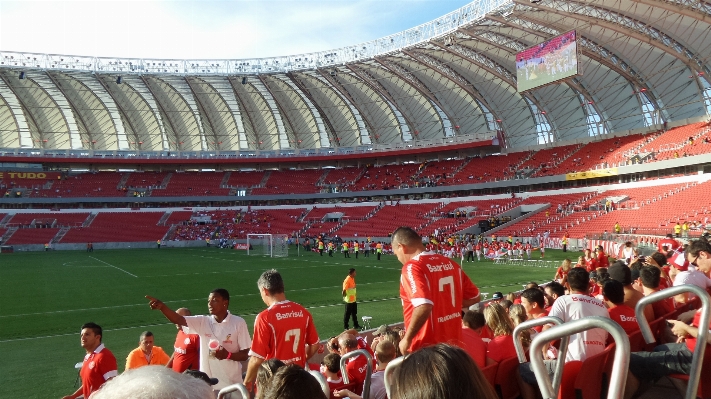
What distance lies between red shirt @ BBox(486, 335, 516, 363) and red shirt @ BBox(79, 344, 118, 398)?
13.5ft

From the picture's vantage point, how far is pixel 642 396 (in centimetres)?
414

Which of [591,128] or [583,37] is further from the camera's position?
[591,128]

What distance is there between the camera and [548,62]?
3644 centimetres

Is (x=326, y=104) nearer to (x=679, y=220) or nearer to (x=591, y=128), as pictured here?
(x=591, y=128)

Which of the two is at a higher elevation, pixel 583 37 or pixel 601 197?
pixel 583 37

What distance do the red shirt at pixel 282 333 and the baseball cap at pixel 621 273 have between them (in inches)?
169

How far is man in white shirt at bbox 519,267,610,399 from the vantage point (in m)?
3.95

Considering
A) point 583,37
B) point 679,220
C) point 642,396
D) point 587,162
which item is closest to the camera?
point 642,396

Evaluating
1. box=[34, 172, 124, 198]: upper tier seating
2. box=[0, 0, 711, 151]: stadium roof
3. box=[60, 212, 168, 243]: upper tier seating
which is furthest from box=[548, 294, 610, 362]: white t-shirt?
box=[34, 172, 124, 198]: upper tier seating

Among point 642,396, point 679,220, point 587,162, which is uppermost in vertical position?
point 587,162

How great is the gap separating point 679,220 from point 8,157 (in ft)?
239

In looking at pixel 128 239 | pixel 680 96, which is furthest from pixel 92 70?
pixel 680 96

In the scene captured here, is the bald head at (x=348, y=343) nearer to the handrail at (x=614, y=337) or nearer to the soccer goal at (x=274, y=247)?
the handrail at (x=614, y=337)

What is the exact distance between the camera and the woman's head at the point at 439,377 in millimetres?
1926
